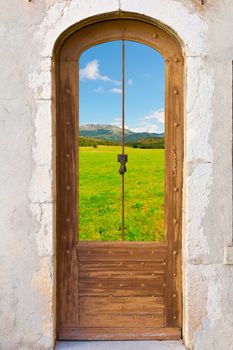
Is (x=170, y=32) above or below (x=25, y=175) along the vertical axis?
above

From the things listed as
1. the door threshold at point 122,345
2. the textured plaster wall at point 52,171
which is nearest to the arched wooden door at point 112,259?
the door threshold at point 122,345

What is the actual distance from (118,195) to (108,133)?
0.51m

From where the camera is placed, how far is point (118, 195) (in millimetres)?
2924

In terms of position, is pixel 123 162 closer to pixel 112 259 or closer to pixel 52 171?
pixel 52 171

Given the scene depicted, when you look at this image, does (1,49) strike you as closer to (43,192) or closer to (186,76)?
(43,192)

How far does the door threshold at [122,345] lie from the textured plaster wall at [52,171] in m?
0.13

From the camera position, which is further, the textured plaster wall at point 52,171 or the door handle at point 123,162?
the door handle at point 123,162

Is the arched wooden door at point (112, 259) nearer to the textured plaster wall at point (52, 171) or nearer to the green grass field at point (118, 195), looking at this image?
the green grass field at point (118, 195)

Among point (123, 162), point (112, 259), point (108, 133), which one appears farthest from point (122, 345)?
point (108, 133)

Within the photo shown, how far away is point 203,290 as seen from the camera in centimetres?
277

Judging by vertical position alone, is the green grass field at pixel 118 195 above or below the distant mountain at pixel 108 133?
below

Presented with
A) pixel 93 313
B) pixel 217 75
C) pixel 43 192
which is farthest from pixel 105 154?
pixel 93 313

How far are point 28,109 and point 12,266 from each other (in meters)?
1.20

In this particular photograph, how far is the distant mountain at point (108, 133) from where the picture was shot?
2.88 meters
